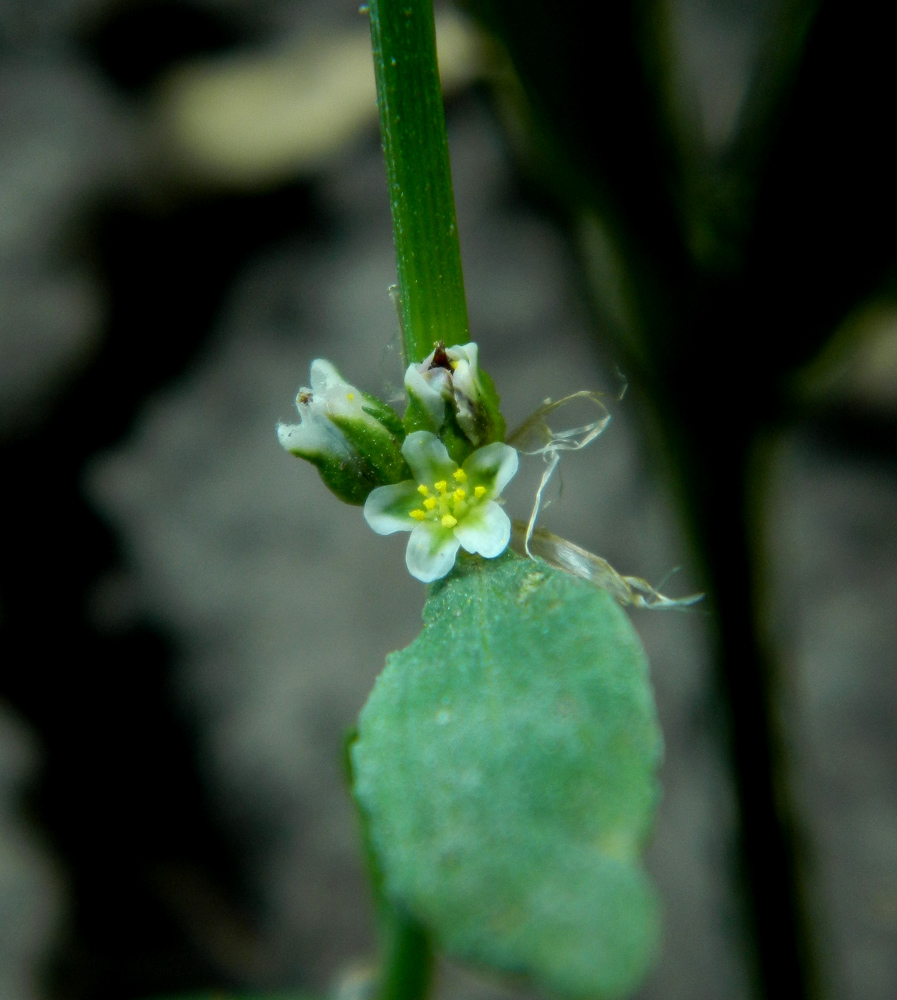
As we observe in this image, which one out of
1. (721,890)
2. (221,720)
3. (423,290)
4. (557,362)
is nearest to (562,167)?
(423,290)

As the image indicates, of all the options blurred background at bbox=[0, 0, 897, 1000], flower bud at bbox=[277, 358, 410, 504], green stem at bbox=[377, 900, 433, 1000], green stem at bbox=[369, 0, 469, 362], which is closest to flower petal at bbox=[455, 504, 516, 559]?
flower bud at bbox=[277, 358, 410, 504]

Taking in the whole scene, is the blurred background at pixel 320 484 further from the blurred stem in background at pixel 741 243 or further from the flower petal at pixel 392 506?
the flower petal at pixel 392 506

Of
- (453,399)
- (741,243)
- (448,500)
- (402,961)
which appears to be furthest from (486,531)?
(741,243)

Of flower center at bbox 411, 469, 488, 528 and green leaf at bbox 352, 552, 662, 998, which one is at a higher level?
flower center at bbox 411, 469, 488, 528

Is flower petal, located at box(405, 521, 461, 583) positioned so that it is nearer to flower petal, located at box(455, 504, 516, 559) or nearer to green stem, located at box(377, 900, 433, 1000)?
flower petal, located at box(455, 504, 516, 559)

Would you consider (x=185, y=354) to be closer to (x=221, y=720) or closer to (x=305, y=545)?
(x=305, y=545)

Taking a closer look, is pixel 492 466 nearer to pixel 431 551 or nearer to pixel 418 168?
pixel 431 551

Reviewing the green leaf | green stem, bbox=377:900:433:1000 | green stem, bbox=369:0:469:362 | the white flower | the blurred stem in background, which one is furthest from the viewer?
the blurred stem in background
